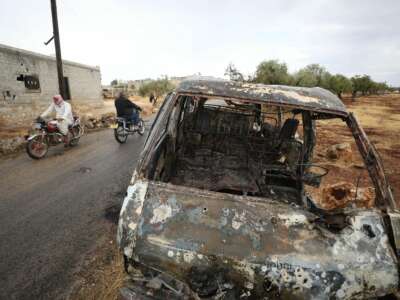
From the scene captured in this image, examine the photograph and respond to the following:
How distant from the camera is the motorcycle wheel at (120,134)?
8258mm

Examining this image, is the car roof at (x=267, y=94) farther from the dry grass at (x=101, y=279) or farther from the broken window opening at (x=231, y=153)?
the dry grass at (x=101, y=279)

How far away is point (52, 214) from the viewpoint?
3596 mm

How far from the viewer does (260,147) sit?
432 cm

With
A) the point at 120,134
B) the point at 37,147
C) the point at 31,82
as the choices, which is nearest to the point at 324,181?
the point at 120,134

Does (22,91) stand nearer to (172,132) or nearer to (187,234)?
(172,132)

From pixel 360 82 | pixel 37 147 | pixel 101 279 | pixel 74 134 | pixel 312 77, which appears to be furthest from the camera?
pixel 360 82

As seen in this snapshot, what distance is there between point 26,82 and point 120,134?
825cm

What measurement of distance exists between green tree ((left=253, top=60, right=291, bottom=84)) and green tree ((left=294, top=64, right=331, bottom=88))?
2.88 meters

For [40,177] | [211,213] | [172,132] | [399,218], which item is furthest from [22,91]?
[399,218]

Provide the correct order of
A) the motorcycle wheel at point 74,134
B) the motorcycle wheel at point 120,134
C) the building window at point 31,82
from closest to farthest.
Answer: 1. the motorcycle wheel at point 74,134
2. the motorcycle wheel at point 120,134
3. the building window at point 31,82

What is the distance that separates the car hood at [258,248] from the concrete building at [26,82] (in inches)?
493

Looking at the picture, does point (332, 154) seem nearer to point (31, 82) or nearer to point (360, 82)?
point (31, 82)

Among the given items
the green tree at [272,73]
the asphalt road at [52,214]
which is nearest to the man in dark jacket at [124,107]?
the asphalt road at [52,214]

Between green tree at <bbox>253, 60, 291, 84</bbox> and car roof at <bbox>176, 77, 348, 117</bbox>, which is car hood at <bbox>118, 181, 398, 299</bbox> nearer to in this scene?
car roof at <bbox>176, 77, 348, 117</bbox>
